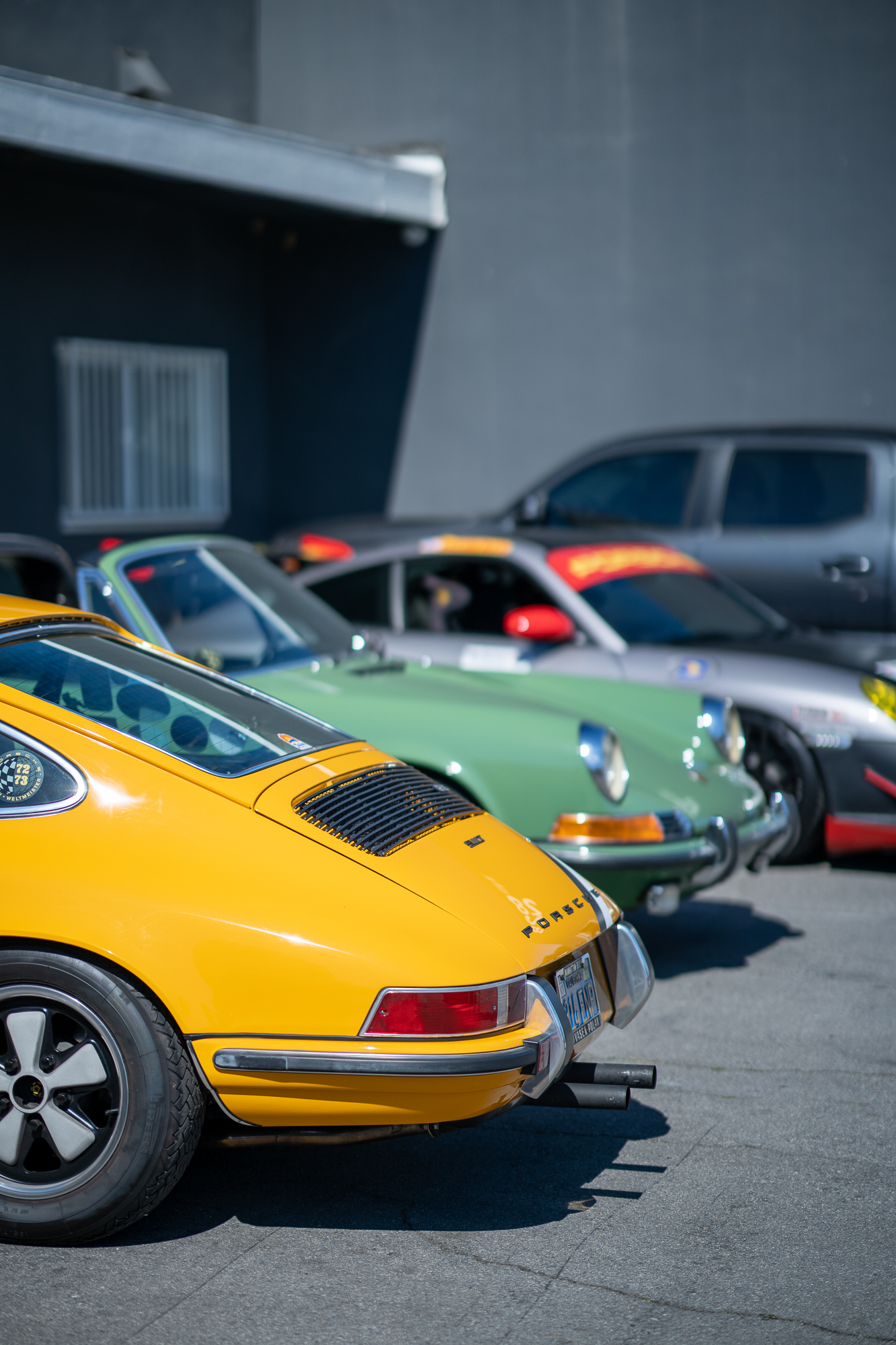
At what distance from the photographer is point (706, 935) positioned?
599 cm

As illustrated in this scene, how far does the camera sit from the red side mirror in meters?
6.78

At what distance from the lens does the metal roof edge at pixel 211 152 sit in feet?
29.7

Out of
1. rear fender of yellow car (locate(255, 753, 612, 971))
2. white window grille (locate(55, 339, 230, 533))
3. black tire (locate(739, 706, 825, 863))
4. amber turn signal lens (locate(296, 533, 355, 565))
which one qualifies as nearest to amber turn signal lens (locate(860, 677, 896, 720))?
black tire (locate(739, 706, 825, 863))

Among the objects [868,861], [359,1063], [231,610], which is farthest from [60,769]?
[868,861]

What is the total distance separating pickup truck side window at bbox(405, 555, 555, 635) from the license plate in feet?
11.4

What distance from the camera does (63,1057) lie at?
10.7ft

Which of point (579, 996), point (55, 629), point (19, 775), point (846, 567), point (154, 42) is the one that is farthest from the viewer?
point (154, 42)

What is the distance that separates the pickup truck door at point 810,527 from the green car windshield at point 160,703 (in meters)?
5.06

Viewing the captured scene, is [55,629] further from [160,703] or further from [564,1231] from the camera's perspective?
[564,1231]

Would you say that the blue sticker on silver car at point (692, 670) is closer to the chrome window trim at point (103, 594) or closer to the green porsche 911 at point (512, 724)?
the green porsche 911 at point (512, 724)

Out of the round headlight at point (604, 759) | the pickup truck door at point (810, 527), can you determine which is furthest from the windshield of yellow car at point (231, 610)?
the pickup truck door at point (810, 527)

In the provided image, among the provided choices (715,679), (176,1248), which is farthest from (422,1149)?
(715,679)

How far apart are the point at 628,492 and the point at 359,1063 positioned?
633 centimetres

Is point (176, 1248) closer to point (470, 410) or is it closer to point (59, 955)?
point (59, 955)
